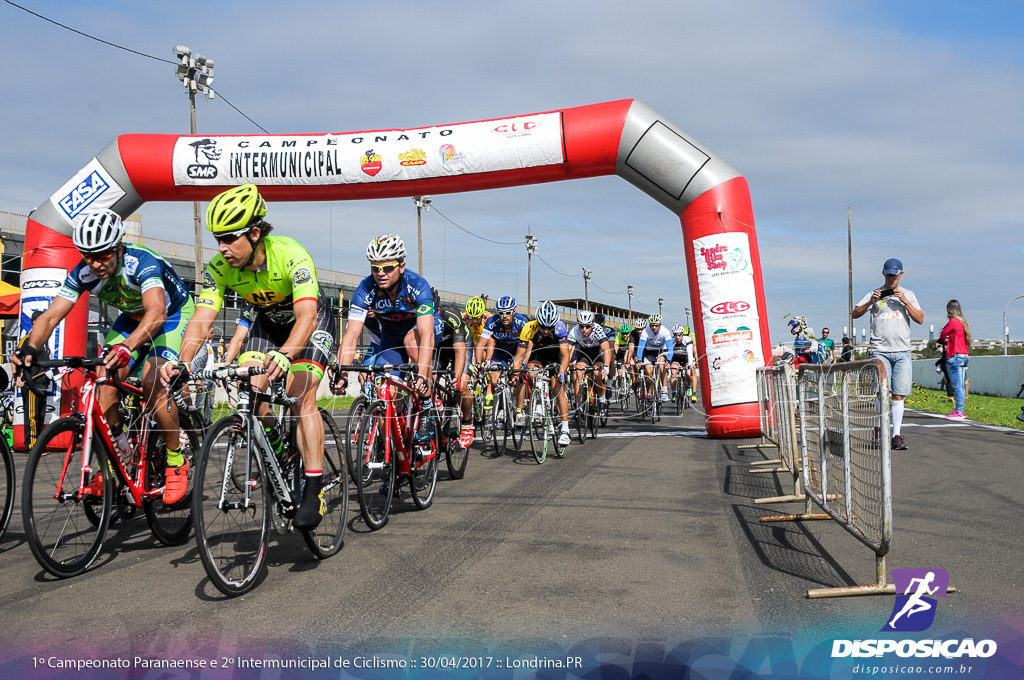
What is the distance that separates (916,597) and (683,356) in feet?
52.2

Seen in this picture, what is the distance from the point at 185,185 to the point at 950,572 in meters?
11.9

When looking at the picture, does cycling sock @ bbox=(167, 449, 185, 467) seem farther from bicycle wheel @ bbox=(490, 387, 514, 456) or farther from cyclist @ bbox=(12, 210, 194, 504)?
bicycle wheel @ bbox=(490, 387, 514, 456)

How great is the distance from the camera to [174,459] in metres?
4.77

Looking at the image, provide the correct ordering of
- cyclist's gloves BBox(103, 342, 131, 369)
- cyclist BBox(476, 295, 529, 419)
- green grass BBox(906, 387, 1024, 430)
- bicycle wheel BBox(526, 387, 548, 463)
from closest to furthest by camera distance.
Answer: cyclist's gloves BBox(103, 342, 131, 369) < bicycle wheel BBox(526, 387, 548, 463) < cyclist BBox(476, 295, 529, 419) < green grass BBox(906, 387, 1024, 430)

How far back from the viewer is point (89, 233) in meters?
4.58

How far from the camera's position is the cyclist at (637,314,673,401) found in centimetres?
1563

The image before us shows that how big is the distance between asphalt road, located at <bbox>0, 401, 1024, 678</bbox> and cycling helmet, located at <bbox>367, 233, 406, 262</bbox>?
2.06 meters

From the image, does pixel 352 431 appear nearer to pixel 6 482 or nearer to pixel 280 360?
pixel 280 360

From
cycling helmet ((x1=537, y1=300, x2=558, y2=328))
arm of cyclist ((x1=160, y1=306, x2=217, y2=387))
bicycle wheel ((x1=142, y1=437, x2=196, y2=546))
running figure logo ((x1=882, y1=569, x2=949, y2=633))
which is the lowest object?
running figure logo ((x1=882, y1=569, x2=949, y2=633))

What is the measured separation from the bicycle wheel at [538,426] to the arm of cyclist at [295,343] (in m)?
4.81

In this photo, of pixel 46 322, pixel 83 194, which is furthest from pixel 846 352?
pixel 83 194

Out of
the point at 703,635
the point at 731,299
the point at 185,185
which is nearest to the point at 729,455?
the point at 731,299

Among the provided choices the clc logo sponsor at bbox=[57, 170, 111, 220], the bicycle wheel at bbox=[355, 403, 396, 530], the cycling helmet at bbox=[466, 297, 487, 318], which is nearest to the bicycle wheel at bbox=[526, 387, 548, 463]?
the cycling helmet at bbox=[466, 297, 487, 318]

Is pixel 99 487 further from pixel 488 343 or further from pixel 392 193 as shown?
pixel 392 193
